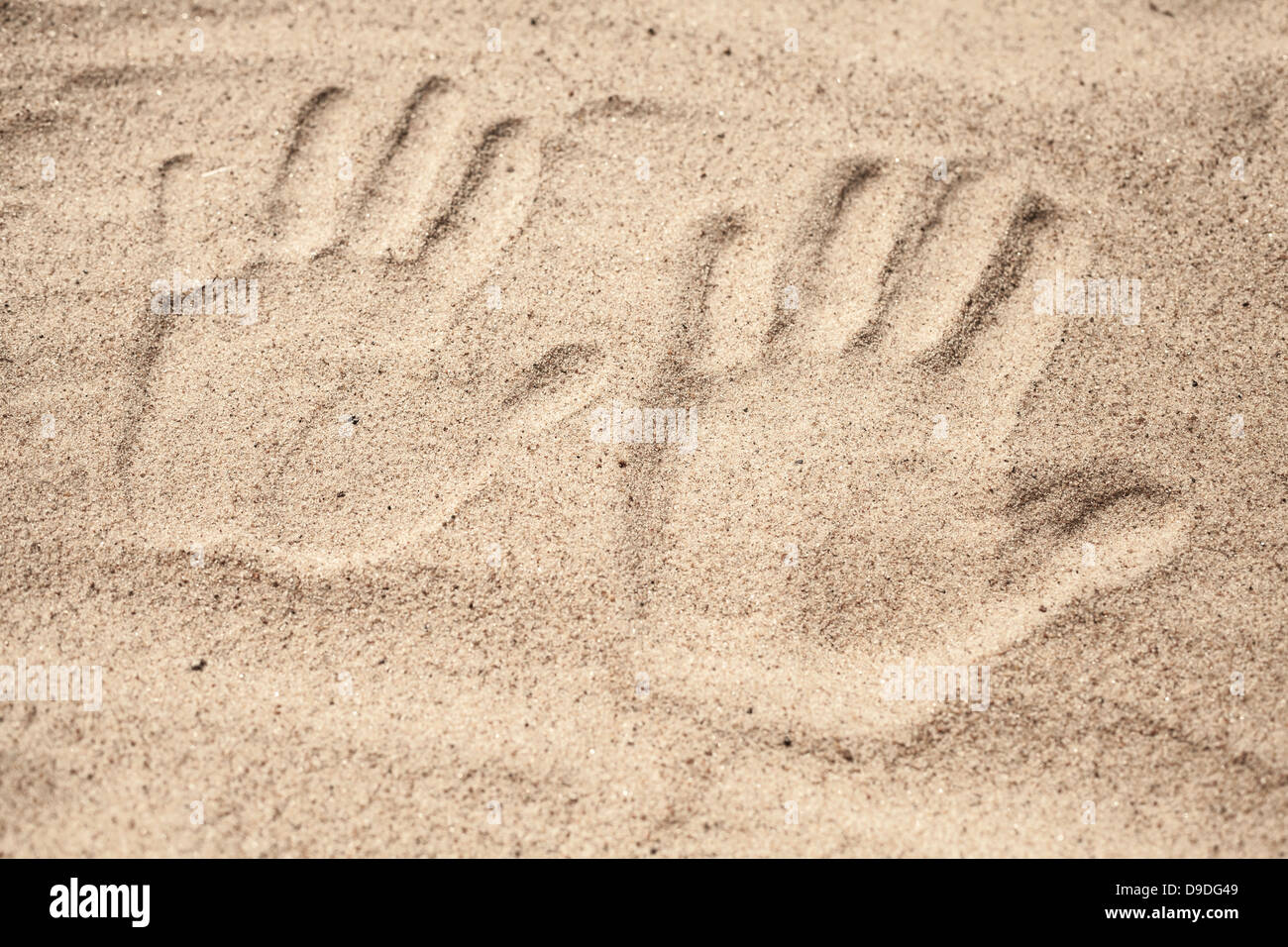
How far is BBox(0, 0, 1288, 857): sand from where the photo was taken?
199cm

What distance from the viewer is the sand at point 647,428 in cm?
199

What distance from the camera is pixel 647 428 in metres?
2.18

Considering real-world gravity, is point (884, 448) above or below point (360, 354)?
below

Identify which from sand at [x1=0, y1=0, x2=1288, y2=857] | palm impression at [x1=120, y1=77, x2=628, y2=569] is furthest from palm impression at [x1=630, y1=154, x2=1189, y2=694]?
palm impression at [x1=120, y1=77, x2=628, y2=569]

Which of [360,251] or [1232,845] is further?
[360,251]

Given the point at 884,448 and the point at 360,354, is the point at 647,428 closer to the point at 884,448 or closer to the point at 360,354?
the point at 884,448

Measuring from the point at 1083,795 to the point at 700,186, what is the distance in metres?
1.71

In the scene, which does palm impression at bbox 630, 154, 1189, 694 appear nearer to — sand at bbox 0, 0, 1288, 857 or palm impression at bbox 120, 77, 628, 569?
sand at bbox 0, 0, 1288, 857

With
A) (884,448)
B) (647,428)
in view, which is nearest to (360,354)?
(647,428)

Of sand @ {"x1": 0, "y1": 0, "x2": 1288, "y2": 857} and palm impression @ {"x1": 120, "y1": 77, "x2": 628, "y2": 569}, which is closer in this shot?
sand @ {"x1": 0, "y1": 0, "x2": 1288, "y2": 857}

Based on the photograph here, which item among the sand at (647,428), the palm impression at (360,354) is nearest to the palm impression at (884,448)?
the sand at (647,428)

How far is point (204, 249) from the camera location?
7.57ft
